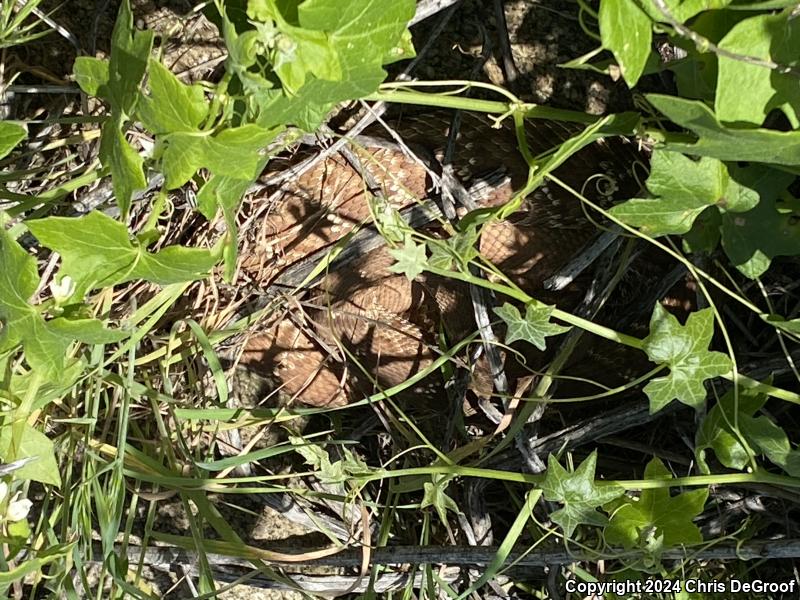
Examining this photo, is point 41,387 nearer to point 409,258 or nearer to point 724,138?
point 409,258

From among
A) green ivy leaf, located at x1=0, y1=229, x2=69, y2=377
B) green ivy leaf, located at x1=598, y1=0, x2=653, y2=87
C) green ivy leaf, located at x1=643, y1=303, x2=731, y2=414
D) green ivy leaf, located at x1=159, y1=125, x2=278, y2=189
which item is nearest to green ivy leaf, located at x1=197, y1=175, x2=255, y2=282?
green ivy leaf, located at x1=159, y1=125, x2=278, y2=189

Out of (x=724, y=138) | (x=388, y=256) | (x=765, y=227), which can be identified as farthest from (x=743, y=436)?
(x=388, y=256)

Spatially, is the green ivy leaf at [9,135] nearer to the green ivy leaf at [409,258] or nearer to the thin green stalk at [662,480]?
the green ivy leaf at [409,258]

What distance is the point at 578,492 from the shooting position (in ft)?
2.55

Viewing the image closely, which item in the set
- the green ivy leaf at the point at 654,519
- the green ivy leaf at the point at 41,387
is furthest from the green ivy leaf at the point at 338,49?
the green ivy leaf at the point at 654,519

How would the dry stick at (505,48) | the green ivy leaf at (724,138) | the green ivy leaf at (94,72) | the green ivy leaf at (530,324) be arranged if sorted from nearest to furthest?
the green ivy leaf at (724,138) → the green ivy leaf at (94,72) → the green ivy leaf at (530,324) → the dry stick at (505,48)

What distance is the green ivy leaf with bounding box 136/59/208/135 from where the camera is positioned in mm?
511

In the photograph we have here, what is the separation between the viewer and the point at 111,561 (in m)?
0.90

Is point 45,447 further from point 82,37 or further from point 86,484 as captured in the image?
point 82,37

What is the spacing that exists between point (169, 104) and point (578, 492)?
0.51 meters

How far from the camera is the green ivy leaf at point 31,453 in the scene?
74 centimetres

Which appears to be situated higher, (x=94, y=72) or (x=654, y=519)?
(x=94, y=72)

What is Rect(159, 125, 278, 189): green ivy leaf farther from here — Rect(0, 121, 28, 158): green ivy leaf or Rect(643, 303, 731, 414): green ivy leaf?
Rect(643, 303, 731, 414): green ivy leaf

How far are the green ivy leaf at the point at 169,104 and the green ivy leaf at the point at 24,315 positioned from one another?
0.15 m
